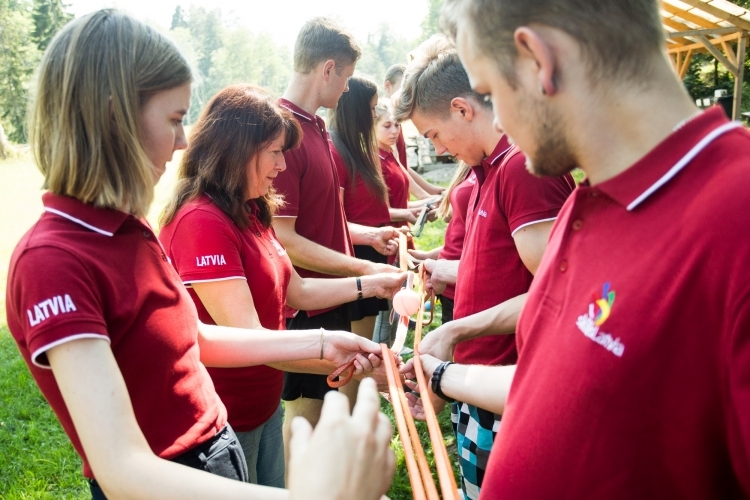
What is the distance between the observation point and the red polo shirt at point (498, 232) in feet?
8.05

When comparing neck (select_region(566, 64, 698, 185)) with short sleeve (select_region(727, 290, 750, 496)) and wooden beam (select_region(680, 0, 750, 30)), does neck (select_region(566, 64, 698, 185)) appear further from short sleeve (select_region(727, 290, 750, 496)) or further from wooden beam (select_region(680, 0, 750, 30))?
wooden beam (select_region(680, 0, 750, 30))

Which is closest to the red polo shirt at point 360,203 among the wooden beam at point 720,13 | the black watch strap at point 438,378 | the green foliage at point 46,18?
the black watch strap at point 438,378

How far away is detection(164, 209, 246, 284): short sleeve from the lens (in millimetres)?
2537

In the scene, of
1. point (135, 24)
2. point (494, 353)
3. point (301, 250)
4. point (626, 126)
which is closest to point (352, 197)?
point (301, 250)

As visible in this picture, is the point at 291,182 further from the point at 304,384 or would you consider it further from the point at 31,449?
the point at 31,449

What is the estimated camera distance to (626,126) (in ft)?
4.19

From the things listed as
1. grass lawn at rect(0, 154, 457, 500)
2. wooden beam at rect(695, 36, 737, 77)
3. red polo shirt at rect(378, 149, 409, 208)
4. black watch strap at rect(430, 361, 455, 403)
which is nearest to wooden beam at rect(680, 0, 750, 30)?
wooden beam at rect(695, 36, 737, 77)

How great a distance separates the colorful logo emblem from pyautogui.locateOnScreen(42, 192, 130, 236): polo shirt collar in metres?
1.26

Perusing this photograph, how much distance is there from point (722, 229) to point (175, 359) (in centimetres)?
147

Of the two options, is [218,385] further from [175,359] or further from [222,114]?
[222,114]

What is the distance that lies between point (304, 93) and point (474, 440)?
2.62 meters

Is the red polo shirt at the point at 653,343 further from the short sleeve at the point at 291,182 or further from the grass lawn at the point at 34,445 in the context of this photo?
the short sleeve at the point at 291,182

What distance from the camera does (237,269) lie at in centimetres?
258

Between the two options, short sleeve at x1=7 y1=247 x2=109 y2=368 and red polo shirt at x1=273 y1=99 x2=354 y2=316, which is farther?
red polo shirt at x1=273 y1=99 x2=354 y2=316
